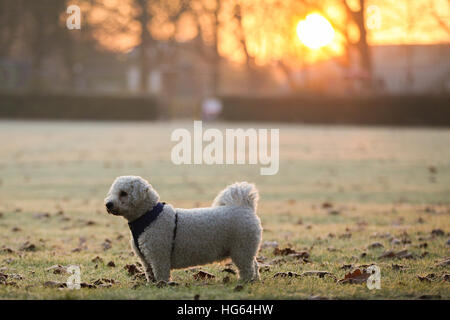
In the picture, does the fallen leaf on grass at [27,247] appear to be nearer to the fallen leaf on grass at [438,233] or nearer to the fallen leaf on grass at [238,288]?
the fallen leaf on grass at [238,288]

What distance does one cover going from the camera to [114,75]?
3027 inches

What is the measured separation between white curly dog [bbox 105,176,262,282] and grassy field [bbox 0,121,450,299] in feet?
0.63

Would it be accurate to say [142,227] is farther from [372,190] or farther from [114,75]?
[114,75]

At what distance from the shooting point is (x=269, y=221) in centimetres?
935

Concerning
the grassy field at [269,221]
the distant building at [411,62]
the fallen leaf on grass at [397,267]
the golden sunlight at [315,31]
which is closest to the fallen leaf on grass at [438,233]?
the grassy field at [269,221]

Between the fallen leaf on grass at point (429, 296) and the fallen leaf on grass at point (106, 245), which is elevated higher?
the fallen leaf on grass at point (429, 296)

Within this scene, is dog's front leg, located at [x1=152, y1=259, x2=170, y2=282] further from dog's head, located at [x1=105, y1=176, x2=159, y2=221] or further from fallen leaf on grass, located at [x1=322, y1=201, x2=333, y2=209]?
fallen leaf on grass, located at [x1=322, y1=201, x2=333, y2=209]

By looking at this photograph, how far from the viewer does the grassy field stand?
5406mm

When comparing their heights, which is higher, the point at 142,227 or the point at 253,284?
the point at 142,227

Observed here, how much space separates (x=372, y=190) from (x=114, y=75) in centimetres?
6620

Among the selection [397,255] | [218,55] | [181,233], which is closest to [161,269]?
[181,233]

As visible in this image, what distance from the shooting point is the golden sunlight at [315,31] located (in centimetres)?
4959

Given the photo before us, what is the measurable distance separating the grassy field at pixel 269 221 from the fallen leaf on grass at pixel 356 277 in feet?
0.44
